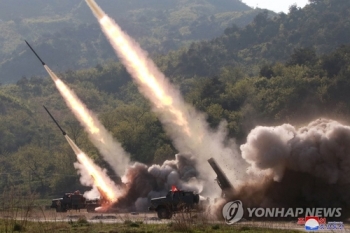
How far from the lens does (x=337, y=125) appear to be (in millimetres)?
47875

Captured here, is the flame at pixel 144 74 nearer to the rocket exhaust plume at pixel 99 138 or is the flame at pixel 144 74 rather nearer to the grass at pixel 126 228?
the rocket exhaust plume at pixel 99 138

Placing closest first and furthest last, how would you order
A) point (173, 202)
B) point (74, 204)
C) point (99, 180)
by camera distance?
point (173, 202)
point (74, 204)
point (99, 180)

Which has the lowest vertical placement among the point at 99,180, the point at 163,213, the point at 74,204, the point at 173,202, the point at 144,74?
the point at 163,213

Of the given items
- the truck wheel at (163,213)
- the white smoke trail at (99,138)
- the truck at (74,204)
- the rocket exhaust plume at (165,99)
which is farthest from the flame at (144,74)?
the truck wheel at (163,213)

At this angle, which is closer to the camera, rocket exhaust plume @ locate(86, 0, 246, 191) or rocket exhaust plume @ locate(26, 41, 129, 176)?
rocket exhaust plume @ locate(86, 0, 246, 191)

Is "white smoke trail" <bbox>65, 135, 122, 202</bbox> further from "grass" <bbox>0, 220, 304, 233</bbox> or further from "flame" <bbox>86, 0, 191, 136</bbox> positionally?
"grass" <bbox>0, 220, 304, 233</bbox>

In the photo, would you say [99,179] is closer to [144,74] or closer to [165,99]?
[165,99]

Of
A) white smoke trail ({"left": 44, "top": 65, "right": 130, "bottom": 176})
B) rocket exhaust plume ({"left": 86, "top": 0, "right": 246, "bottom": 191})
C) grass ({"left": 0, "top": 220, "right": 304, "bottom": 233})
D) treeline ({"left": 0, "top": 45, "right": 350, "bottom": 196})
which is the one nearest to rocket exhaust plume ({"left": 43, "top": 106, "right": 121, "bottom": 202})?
white smoke trail ({"left": 44, "top": 65, "right": 130, "bottom": 176})

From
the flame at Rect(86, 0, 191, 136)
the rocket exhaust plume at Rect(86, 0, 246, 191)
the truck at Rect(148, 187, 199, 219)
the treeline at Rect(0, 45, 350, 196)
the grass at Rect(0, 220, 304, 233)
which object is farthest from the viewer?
the treeline at Rect(0, 45, 350, 196)

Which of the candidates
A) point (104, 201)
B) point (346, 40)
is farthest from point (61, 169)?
point (346, 40)

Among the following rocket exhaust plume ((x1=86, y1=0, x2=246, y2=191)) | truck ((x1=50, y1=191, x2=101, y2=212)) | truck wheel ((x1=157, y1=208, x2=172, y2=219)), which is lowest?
truck wheel ((x1=157, y1=208, x2=172, y2=219))

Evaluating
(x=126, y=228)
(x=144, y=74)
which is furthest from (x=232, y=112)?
(x=126, y=228)

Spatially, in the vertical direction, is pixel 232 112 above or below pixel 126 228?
above

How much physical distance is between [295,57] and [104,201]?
234 feet
